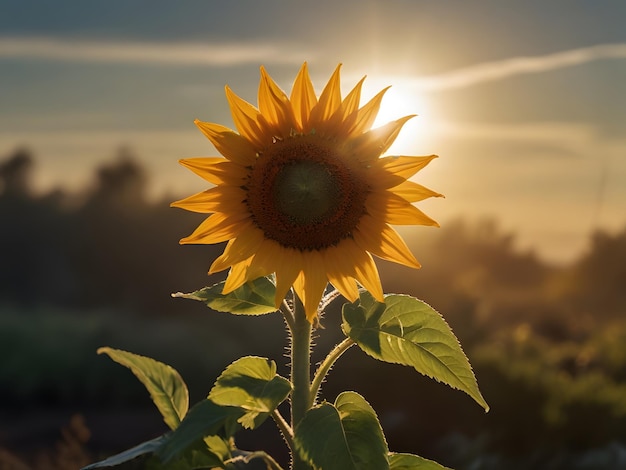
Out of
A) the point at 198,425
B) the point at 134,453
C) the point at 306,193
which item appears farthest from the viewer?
the point at 306,193

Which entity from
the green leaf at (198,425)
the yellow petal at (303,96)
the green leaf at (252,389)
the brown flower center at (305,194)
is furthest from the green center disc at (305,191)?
the green leaf at (198,425)

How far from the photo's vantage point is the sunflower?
63.9 inches

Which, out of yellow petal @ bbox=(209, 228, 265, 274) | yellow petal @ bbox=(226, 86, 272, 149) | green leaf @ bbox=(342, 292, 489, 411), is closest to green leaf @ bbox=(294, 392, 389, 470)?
green leaf @ bbox=(342, 292, 489, 411)

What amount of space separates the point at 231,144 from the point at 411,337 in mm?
530

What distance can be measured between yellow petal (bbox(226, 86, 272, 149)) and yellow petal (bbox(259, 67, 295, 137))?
0.02m

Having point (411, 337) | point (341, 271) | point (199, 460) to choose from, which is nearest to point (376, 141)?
point (341, 271)

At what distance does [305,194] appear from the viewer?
5.58 ft

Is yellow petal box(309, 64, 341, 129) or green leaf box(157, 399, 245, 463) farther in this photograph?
yellow petal box(309, 64, 341, 129)

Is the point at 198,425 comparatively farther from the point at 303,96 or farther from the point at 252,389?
the point at 303,96

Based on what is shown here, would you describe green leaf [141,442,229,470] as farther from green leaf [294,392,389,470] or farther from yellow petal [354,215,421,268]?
yellow petal [354,215,421,268]

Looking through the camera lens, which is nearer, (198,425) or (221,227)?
(198,425)

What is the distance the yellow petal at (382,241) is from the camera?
1.63 meters

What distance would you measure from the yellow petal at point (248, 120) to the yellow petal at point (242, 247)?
0.18 metres

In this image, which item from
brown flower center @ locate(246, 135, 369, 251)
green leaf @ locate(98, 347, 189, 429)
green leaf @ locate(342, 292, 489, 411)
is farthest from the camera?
green leaf @ locate(98, 347, 189, 429)
